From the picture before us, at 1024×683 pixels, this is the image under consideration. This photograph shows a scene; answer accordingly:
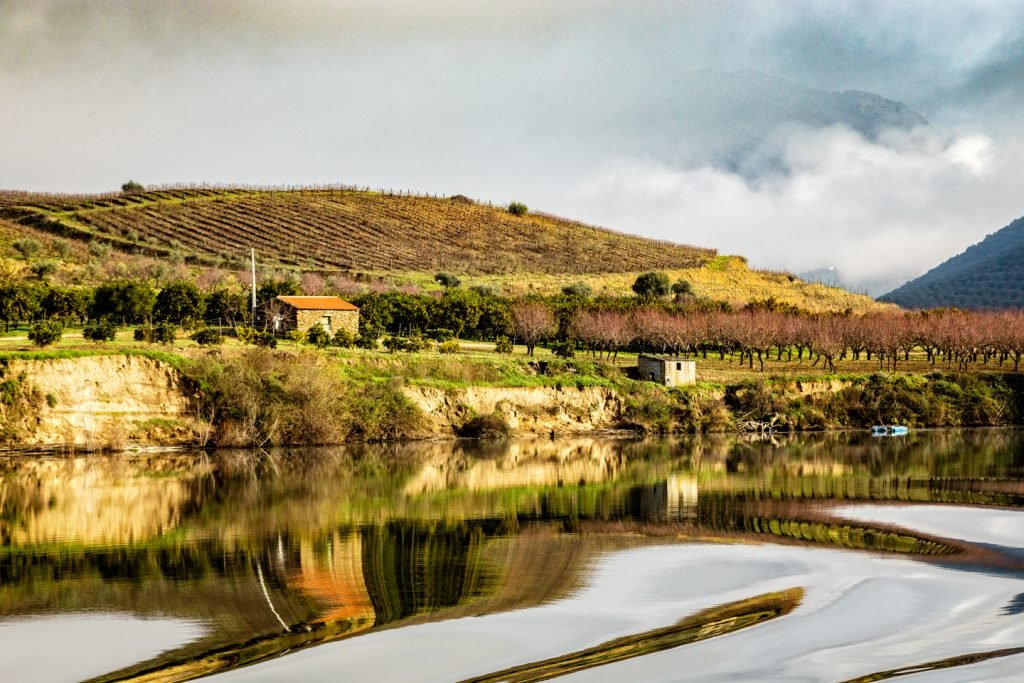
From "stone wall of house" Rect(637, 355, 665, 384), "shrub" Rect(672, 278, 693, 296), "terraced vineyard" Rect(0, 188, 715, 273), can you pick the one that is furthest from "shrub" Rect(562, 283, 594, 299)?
"stone wall of house" Rect(637, 355, 665, 384)

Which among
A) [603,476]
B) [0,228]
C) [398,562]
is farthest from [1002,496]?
[0,228]

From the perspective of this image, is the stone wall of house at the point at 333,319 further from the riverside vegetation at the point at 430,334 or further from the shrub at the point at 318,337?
the shrub at the point at 318,337

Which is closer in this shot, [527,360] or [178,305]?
[178,305]

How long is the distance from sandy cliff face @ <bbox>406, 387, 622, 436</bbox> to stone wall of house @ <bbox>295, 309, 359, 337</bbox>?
10.9 meters

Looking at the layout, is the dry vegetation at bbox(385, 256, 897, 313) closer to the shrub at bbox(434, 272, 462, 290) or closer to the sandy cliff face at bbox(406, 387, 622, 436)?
the shrub at bbox(434, 272, 462, 290)

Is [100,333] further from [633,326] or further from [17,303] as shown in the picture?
[633,326]

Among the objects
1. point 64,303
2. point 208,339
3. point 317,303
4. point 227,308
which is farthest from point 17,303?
point 317,303

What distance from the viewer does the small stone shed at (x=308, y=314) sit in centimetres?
Answer: 7825

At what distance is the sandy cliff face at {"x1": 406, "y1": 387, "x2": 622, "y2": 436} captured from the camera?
68312 mm

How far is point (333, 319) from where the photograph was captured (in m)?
79.6

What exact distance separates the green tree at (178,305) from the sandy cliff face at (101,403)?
14.7 meters

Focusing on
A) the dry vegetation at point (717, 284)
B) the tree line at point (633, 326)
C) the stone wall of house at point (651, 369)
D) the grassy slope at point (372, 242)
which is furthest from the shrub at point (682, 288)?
the stone wall of house at point (651, 369)

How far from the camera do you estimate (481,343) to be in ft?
281

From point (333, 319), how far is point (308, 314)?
192 cm
